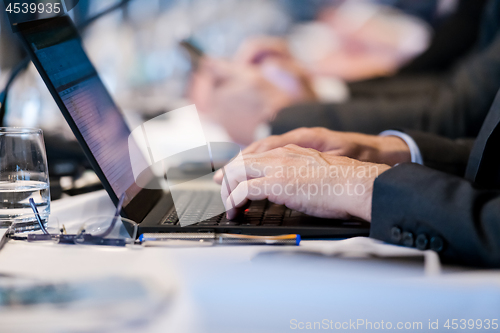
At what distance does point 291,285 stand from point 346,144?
1.23 feet

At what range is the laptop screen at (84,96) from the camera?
364 millimetres

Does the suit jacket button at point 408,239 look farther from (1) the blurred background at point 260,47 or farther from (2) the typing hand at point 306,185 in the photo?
(1) the blurred background at point 260,47

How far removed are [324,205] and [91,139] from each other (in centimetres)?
26

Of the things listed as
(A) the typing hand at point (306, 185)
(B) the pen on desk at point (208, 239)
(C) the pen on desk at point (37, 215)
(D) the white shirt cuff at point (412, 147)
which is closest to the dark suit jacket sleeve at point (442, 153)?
(D) the white shirt cuff at point (412, 147)

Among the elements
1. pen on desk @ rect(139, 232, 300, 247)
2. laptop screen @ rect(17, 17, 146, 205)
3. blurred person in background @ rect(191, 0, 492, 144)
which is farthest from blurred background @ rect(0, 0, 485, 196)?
pen on desk @ rect(139, 232, 300, 247)

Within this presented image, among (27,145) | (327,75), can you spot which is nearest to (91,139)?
(27,145)

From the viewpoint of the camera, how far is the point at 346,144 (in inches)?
23.0

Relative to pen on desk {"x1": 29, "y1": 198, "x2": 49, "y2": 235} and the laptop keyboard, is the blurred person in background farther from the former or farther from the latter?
pen on desk {"x1": 29, "y1": 198, "x2": 49, "y2": 235}

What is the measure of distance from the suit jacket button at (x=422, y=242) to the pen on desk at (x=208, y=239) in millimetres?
104

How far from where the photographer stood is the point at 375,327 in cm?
24

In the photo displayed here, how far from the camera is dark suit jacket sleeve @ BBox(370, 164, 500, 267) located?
28 centimetres

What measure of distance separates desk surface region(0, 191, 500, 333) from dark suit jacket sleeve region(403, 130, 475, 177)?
0.36m

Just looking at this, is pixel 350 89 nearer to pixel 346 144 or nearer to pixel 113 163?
pixel 346 144

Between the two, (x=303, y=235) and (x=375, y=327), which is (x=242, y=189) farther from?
(x=375, y=327)
